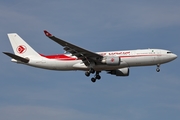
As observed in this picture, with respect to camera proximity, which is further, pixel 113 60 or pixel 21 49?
pixel 21 49

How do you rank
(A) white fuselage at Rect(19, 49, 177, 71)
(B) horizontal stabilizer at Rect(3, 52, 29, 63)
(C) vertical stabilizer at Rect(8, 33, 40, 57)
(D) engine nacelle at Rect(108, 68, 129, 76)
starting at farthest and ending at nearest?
(C) vertical stabilizer at Rect(8, 33, 40, 57)
(D) engine nacelle at Rect(108, 68, 129, 76)
(B) horizontal stabilizer at Rect(3, 52, 29, 63)
(A) white fuselage at Rect(19, 49, 177, 71)

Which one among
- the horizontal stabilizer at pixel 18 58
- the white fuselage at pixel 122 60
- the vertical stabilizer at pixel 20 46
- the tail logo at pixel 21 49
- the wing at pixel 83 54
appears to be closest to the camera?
the wing at pixel 83 54

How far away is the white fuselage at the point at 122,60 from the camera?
62562 millimetres

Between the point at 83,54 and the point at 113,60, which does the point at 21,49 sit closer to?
the point at 83,54

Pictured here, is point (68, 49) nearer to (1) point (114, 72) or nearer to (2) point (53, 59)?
(2) point (53, 59)

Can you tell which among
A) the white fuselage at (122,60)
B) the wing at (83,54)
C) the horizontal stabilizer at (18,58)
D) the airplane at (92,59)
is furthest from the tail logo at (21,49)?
the wing at (83,54)

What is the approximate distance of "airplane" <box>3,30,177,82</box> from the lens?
62438 millimetres

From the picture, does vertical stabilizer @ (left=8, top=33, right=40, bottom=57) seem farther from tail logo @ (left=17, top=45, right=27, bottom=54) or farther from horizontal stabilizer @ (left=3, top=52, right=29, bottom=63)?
horizontal stabilizer @ (left=3, top=52, right=29, bottom=63)

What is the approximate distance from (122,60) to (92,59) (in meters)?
4.30

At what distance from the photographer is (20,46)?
69.5 m

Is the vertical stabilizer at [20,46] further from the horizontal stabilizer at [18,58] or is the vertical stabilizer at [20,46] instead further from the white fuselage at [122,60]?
the white fuselage at [122,60]

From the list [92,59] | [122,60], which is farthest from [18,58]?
[122,60]

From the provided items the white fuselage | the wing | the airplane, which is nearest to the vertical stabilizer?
the airplane

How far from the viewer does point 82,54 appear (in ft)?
209
